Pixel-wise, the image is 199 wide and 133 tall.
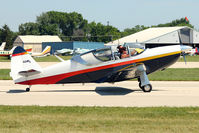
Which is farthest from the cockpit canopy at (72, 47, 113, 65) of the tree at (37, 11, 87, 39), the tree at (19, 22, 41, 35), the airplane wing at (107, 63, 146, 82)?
the tree at (37, 11, 87, 39)

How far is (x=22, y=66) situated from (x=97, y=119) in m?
6.20

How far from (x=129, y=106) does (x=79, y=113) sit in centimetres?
192

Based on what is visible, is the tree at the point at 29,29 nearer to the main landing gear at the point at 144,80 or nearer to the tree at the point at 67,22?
the tree at the point at 67,22

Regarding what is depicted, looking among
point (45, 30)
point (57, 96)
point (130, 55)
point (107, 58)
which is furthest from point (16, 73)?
point (45, 30)

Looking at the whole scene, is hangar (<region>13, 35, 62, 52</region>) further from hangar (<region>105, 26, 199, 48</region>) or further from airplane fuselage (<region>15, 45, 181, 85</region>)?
airplane fuselage (<region>15, 45, 181, 85</region>)

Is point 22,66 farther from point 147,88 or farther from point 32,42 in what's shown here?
point 32,42

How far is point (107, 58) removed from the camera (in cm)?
1358

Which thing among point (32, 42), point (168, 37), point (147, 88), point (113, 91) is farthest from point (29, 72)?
point (32, 42)

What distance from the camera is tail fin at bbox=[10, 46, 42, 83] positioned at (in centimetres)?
1369

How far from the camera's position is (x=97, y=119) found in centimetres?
851

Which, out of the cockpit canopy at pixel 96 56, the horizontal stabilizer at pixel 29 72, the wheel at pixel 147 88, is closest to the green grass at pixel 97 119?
the horizontal stabilizer at pixel 29 72

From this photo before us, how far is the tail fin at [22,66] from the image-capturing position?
44.9 ft

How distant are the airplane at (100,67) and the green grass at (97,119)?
3.58m

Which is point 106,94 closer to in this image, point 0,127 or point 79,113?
point 79,113
